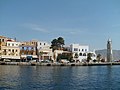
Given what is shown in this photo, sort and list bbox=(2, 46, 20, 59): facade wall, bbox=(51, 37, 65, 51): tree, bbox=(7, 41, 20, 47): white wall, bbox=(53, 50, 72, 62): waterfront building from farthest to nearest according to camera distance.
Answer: bbox=(51, 37, 65, 51): tree → bbox=(53, 50, 72, 62): waterfront building → bbox=(7, 41, 20, 47): white wall → bbox=(2, 46, 20, 59): facade wall

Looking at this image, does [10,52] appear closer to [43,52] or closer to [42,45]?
[43,52]

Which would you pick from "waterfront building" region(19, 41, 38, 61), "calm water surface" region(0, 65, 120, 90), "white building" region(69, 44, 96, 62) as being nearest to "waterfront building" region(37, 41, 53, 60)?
"waterfront building" region(19, 41, 38, 61)

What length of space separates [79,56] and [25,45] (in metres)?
26.4

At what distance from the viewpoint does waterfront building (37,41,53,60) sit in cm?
10775

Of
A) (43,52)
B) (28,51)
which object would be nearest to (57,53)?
(43,52)

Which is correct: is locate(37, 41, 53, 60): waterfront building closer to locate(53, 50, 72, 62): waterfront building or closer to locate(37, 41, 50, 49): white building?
locate(37, 41, 50, 49): white building

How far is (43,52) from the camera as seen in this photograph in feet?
355

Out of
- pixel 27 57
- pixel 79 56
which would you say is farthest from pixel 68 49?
pixel 27 57

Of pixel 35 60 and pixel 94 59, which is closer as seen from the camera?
pixel 35 60

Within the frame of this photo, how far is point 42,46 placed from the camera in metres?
111

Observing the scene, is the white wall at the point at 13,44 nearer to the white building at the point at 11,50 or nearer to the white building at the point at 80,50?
the white building at the point at 11,50

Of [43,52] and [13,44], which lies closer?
[13,44]

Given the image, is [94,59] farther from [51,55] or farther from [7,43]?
[7,43]

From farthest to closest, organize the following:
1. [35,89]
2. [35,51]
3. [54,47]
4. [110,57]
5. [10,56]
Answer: [110,57] → [54,47] → [35,51] → [10,56] → [35,89]
